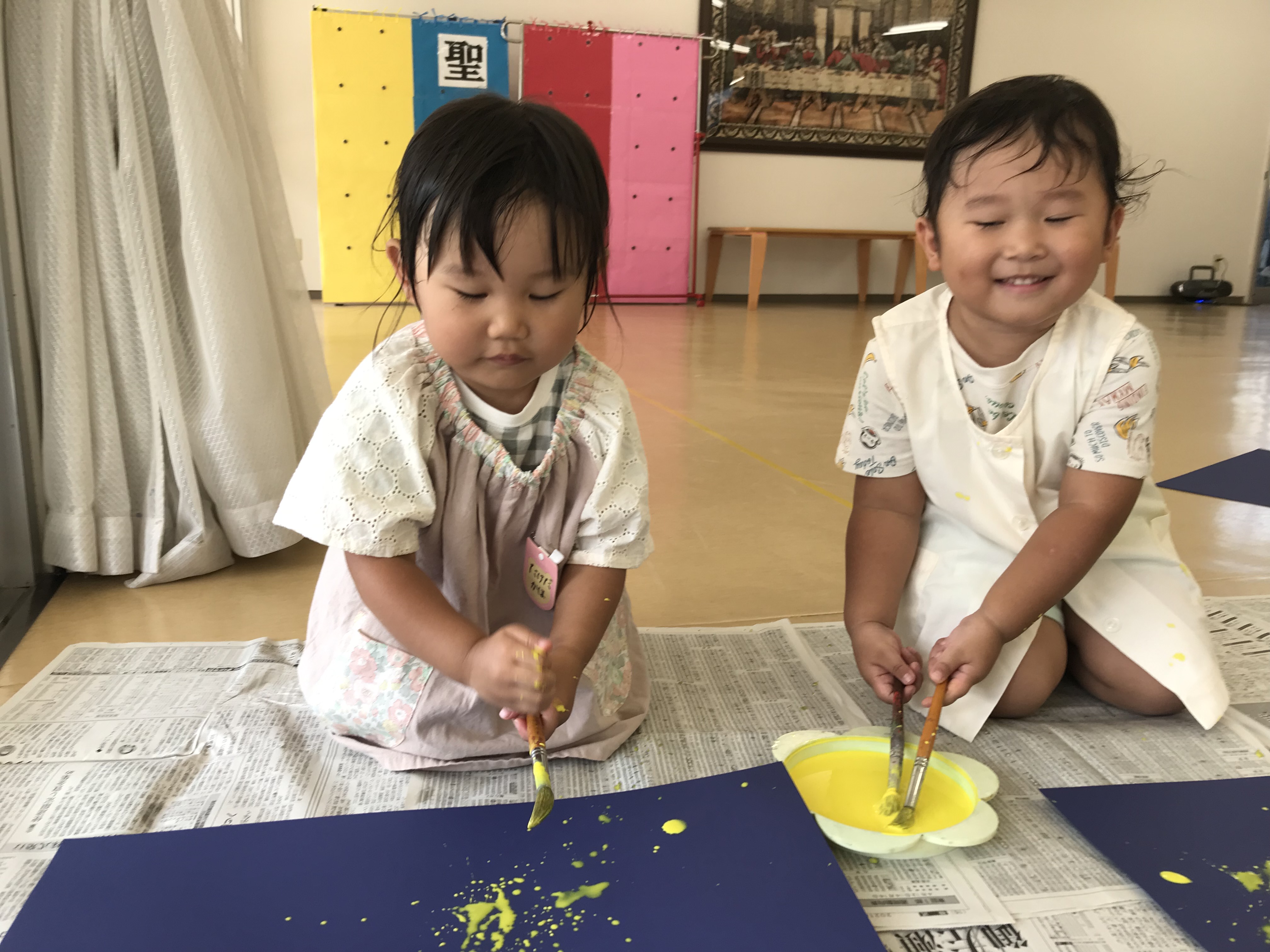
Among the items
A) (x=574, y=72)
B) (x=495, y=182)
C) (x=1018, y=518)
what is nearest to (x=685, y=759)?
(x=1018, y=518)

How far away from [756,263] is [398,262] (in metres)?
4.12

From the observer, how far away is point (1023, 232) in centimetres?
79

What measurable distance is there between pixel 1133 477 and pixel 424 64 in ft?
13.5

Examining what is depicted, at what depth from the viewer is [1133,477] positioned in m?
0.84

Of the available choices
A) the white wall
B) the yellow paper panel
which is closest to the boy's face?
the yellow paper panel

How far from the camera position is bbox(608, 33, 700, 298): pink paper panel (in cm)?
451

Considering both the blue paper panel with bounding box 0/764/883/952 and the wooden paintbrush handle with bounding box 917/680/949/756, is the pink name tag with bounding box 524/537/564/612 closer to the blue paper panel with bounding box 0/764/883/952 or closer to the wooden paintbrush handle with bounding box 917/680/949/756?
the blue paper panel with bounding box 0/764/883/952

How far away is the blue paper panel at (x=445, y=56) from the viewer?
4.24m

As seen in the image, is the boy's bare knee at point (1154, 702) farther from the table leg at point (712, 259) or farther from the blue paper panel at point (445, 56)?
the table leg at point (712, 259)

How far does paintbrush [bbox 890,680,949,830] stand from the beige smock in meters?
0.25

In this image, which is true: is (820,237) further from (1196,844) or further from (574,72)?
(1196,844)

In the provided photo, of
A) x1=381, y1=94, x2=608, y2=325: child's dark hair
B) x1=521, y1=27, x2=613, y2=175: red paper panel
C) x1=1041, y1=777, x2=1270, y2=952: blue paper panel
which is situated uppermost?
x1=521, y1=27, x2=613, y2=175: red paper panel

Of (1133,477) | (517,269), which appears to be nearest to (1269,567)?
(1133,477)

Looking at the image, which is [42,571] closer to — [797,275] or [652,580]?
[652,580]
